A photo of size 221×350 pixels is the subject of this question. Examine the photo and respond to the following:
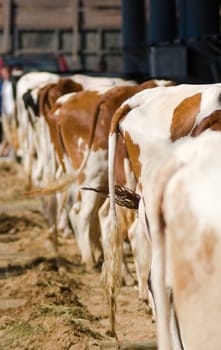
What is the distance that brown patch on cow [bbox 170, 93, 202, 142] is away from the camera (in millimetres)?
4414

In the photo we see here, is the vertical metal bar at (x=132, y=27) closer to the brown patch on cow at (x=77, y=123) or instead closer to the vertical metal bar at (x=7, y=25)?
the vertical metal bar at (x=7, y=25)

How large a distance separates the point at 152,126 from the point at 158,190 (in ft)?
3.68

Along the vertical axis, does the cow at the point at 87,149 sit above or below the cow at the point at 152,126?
below

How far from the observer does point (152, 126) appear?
4.59 meters

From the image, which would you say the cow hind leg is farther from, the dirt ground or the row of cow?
the dirt ground

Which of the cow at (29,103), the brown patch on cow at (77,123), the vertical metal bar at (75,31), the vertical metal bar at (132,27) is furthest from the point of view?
the vertical metal bar at (75,31)

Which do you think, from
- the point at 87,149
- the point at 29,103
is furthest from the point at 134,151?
the point at 29,103

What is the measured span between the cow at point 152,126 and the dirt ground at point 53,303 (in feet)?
2.63

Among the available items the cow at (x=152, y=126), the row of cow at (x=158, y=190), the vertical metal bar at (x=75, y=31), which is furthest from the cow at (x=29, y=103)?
the vertical metal bar at (x=75, y=31)

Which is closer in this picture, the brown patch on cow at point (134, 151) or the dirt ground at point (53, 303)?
the brown patch on cow at point (134, 151)

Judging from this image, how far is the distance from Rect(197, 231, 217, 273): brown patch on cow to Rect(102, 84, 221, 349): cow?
24.4 inches

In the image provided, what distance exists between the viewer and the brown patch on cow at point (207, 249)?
3252mm

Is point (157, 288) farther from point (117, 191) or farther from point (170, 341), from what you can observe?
point (117, 191)

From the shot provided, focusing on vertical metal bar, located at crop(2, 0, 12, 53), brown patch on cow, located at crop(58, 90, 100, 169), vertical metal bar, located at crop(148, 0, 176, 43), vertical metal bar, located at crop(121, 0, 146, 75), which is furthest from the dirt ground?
vertical metal bar, located at crop(2, 0, 12, 53)
